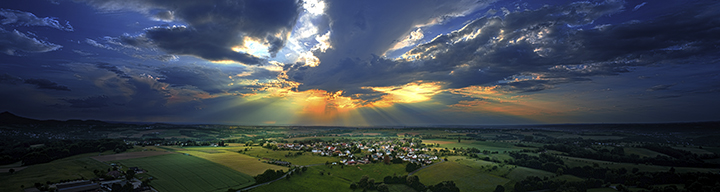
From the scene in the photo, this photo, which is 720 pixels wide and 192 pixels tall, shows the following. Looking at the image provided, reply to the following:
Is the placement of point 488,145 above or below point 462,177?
above

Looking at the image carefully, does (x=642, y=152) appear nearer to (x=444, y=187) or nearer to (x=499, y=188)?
(x=499, y=188)

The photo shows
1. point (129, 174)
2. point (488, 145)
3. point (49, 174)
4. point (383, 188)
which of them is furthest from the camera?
point (488, 145)

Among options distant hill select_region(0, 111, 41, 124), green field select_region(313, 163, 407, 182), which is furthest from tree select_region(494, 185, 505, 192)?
distant hill select_region(0, 111, 41, 124)

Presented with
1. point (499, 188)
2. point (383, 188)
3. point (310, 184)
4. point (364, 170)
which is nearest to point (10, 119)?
point (310, 184)

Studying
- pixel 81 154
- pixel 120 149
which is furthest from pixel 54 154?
pixel 120 149

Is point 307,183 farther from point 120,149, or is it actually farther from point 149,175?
point 120,149
